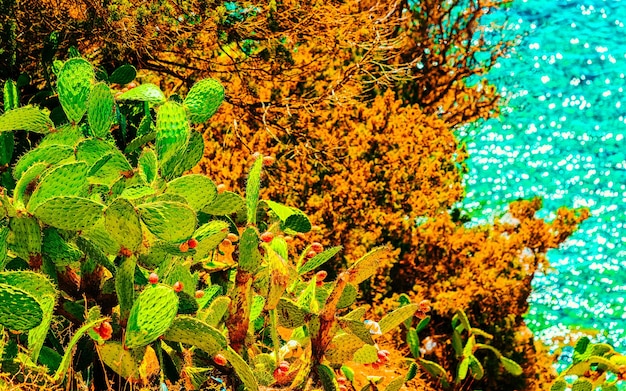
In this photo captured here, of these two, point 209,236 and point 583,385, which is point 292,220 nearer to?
point 209,236

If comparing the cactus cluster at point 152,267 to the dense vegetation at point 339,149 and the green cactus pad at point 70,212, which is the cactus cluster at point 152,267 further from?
the dense vegetation at point 339,149

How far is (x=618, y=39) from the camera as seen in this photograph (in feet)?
46.1

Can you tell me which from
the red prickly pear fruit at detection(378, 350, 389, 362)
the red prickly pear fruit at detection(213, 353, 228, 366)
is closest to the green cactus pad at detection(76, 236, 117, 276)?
the red prickly pear fruit at detection(213, 353, 228, 366)

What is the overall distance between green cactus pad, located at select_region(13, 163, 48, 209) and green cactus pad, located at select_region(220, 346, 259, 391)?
21.1 inches

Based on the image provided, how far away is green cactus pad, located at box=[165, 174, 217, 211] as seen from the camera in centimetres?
209

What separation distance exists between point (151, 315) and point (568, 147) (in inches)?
471

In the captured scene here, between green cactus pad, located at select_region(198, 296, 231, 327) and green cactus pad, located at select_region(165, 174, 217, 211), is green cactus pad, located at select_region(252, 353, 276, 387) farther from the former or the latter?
green cactus pad, located at select_region(165, 174, 217, 211)

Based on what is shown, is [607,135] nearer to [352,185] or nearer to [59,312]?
[352,185]

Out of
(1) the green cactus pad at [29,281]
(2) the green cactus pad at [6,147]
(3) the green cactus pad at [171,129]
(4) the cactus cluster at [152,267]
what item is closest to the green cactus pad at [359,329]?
(4) the cactus cluster at [152,267]

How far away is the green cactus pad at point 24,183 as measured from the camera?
1.98 metres

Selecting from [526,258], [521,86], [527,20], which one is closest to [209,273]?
[526,258]

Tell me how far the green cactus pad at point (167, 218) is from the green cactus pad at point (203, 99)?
1.48ft

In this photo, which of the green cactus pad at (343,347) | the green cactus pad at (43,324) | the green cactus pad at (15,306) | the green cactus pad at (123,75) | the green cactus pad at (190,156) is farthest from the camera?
the green cactus pad at (123,75)

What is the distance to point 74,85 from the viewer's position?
2252mm
